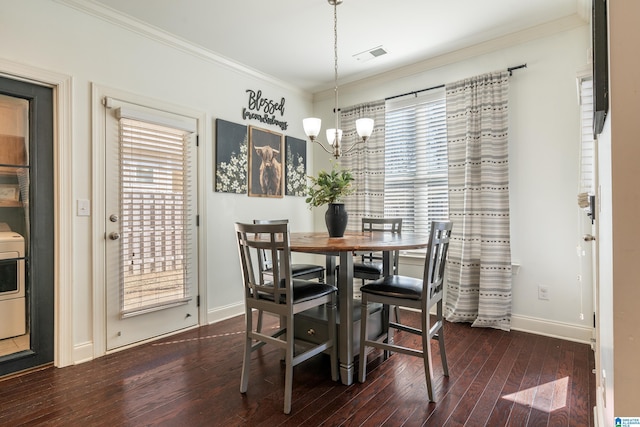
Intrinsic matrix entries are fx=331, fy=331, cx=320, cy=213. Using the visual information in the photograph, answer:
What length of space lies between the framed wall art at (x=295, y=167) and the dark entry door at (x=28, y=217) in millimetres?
2382

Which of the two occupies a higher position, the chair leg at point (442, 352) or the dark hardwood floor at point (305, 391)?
the chair leg at point (442, 352)

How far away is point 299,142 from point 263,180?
32.7 inches

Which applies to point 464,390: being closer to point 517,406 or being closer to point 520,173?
point 517,406

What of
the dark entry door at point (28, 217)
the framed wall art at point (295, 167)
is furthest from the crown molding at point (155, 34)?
the framed wall art at point (295, 167)

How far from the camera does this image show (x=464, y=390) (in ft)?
6.60

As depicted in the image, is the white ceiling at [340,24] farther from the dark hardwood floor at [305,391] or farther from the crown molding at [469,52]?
the dark hardwood floor at [305,391]

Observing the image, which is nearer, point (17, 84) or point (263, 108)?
point (17, 84)

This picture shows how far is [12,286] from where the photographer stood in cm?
226

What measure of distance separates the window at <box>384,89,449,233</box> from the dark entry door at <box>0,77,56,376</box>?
3166 mm

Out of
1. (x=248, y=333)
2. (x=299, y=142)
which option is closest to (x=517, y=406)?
(x=248, y=333)

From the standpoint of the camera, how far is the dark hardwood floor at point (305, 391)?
1.75 metres

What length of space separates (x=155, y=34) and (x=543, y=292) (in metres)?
4.11

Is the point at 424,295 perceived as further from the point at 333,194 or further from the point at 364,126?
the point at 364,126

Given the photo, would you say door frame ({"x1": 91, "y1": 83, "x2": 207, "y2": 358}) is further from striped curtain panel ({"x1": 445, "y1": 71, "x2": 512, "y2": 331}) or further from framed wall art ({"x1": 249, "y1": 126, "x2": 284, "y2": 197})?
striped curtain panel ({"x1": 445, "y1": 71, "x2": 512, "y2": 331})
